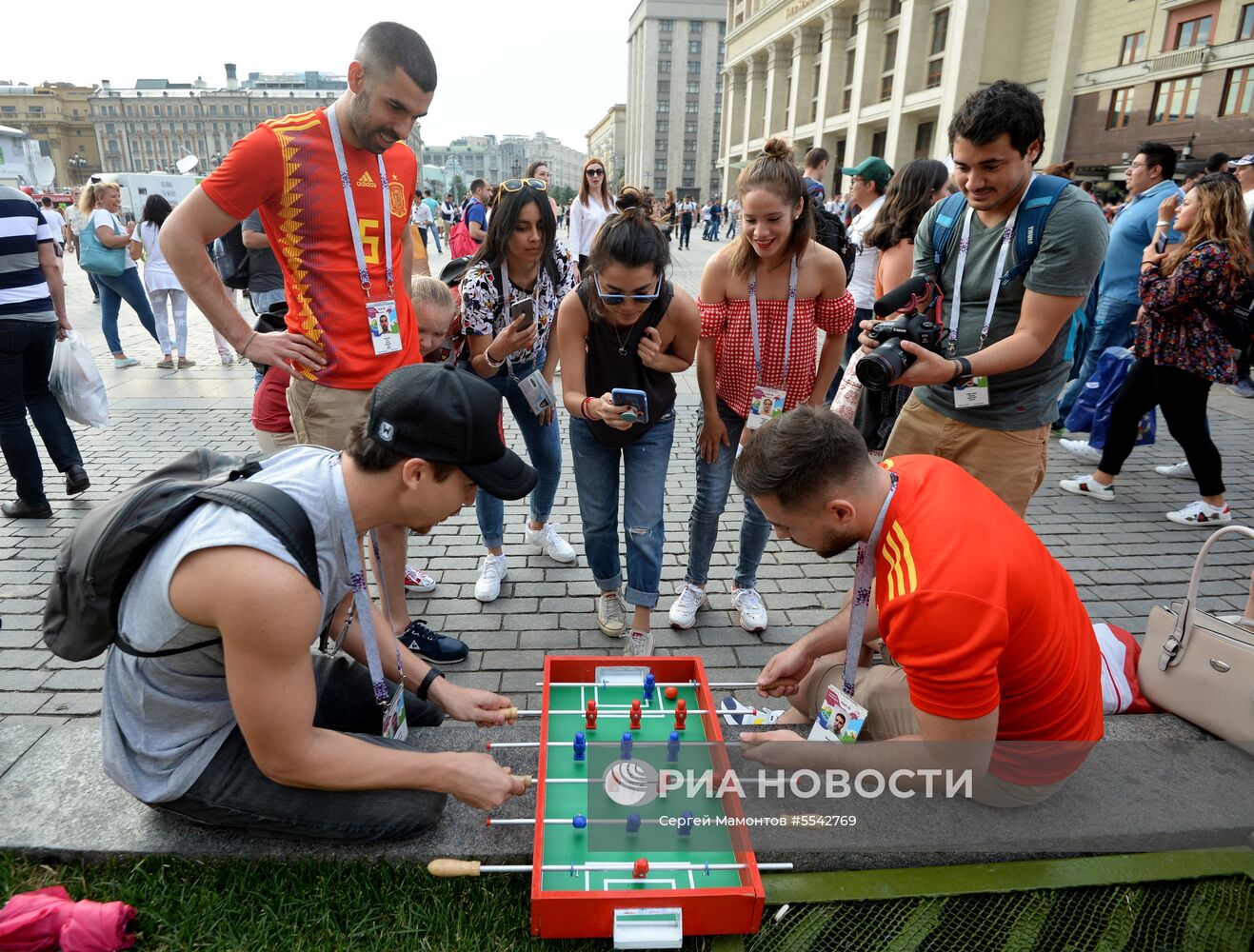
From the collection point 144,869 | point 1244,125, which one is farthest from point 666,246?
point 1244,125

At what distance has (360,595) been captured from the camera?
2250 mm

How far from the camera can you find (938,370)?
2932mm

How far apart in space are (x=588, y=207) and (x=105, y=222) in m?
5.58

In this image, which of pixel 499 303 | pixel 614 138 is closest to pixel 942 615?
pixel 499 303

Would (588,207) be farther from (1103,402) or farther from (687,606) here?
(687,606)

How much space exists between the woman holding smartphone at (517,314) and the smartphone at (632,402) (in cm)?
77

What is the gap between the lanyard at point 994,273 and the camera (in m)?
2.98

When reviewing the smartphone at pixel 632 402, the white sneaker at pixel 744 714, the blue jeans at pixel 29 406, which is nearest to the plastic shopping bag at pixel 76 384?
the blue jeans at pixel 29 406

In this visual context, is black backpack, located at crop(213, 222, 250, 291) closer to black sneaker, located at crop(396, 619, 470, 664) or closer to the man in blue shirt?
black sneaker, located at crop(396, 619, 470, 664)

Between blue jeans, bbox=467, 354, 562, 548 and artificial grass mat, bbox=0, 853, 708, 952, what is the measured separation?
2017 millimetres

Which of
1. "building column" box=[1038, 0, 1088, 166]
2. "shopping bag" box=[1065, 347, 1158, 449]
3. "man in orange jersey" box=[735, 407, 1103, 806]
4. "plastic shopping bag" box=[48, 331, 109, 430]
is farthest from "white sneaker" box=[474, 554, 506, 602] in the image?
"building column" box=[1038, 0, 1088, 166]

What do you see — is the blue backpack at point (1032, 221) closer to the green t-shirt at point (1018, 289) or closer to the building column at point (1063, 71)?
the green t-shirt at point (1018, 289)

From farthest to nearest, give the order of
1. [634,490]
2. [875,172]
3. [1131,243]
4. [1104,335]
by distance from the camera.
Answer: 1. [1104,335]
2. [1131,243]
3. [875,172]
4. [634,490]

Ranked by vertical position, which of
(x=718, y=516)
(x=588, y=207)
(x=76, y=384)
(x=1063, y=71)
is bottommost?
(x=718, y=516)
